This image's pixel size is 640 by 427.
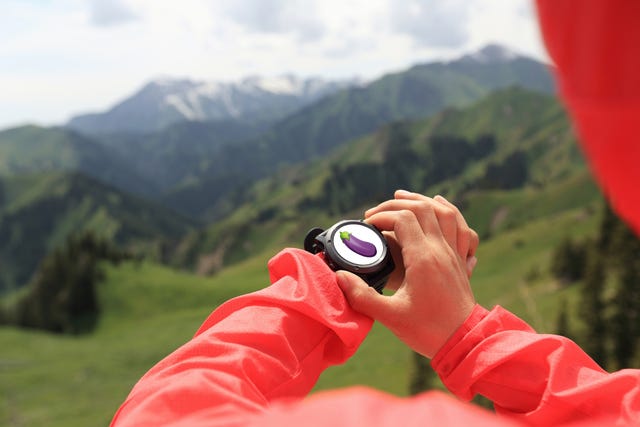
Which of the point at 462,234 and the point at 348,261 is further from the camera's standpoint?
the point at 462,234

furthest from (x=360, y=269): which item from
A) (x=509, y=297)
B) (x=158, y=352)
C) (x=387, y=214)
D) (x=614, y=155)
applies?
(x=509, y=297)

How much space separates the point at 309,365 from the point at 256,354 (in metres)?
0.32

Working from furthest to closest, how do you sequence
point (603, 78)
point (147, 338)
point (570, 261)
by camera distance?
1. point (147, 338)
2. point (570, 261)
3. point (603, 78)

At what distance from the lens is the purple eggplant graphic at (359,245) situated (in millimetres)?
2511

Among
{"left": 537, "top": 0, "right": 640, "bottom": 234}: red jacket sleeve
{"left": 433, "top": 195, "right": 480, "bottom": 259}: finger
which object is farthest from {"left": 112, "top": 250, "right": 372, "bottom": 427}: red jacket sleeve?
{"left": 537, "top": 0, "right": 640, "bottom": 234}: red jacket sleeve

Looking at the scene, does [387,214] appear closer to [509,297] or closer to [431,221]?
[431,221]

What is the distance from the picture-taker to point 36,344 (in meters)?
66.4

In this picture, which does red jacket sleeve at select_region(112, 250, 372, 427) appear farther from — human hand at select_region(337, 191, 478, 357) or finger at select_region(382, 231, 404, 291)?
finger at select_region(382, 231, 404, 291)

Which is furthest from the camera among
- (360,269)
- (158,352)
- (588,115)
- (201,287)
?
(201,287)

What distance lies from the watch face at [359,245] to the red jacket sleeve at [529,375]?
0.45 meters

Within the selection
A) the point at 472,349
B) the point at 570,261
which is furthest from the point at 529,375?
the point at 570,261

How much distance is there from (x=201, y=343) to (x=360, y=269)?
0.83 metres

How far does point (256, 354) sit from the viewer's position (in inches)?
74.0

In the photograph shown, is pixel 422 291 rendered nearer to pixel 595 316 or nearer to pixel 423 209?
pixel 423 209
